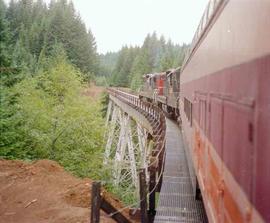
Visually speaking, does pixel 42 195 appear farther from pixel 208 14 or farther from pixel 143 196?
pixel 208 14

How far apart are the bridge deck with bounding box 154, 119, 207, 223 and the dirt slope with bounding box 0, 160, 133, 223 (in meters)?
1.34

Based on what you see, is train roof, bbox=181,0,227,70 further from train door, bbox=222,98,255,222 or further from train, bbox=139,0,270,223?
train door, bbox=222,98,255,222

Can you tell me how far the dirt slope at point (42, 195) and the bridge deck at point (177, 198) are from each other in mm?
1336

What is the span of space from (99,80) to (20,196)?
79531 millimetres

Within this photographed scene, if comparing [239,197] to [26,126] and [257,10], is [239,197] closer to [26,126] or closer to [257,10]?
[257,10]

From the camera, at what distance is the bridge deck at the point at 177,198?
665 cm

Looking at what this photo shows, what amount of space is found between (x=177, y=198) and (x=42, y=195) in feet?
13.3

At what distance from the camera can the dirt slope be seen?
8844 millimetres

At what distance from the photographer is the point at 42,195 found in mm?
10352

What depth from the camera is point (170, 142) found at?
15867 millimetres

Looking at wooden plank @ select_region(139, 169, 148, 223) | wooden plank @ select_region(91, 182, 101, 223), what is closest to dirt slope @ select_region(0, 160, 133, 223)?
wooden plank @ select_region(139, 169, 148, 223)

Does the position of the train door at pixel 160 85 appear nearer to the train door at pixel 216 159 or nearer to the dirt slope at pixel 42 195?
the dirt slope at pixel 42 195

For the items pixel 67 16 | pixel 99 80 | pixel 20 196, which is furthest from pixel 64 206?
pixel 99 80

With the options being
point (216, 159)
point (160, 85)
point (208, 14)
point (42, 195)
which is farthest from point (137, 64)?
point (216, 159)
